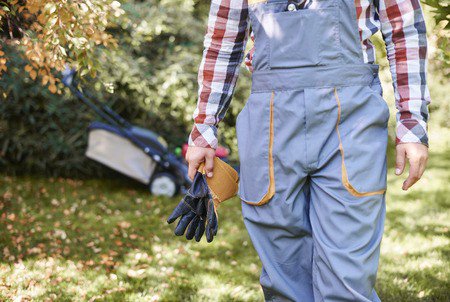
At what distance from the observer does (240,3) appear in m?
1.91

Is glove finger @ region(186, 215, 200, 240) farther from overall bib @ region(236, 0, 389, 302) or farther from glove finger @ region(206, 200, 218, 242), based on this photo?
overall bib @ region(236, 0, 389, 302)

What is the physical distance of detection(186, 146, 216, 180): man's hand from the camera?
6.54 ft

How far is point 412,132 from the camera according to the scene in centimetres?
173

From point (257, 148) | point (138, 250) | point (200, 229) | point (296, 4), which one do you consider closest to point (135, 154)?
point (138, 250)

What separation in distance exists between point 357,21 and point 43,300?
194cm

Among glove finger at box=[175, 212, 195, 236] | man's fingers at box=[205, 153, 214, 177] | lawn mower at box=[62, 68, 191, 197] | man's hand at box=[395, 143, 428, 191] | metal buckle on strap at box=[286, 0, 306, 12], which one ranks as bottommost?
lawn mower at box=[62, 68, 191, 197]

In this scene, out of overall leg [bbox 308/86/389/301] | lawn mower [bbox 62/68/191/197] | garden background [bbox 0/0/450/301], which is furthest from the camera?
lawn mower [bbox 62/68/191/197]

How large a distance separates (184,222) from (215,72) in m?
0.51

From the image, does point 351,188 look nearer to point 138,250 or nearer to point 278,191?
point 278,191

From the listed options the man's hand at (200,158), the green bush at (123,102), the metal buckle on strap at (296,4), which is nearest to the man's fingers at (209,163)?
the man's hand at (200,158)

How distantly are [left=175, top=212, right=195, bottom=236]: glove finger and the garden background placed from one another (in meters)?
1.00

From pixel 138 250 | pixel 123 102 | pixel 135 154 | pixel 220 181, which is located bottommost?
pixel 123 102

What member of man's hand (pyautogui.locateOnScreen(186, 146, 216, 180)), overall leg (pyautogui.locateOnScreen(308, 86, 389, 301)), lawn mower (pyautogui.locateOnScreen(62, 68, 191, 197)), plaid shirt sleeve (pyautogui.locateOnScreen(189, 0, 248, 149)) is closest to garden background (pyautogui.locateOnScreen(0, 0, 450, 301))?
lawn mower (pyautogui.locateOnScreen(62, 68, 191, 197))

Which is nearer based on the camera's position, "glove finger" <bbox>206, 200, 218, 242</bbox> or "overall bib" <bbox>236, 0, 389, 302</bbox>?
"overall bib" <bbox>236, 0, 389, 302</bbox>
